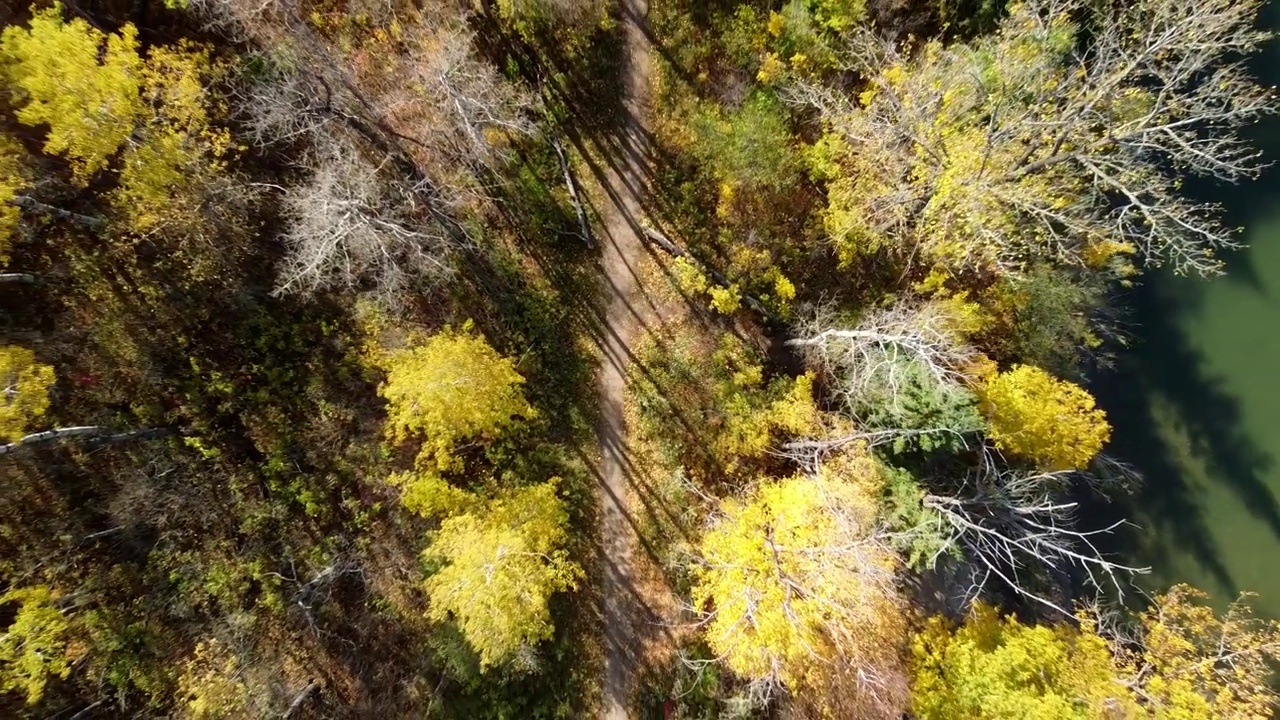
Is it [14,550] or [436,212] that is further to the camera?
[436,212]

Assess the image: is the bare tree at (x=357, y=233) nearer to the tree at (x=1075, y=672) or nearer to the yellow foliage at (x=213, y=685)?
the yellow foliage at (x=213, y=685)

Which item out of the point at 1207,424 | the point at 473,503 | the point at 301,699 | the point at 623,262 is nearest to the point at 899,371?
the point at 623,262

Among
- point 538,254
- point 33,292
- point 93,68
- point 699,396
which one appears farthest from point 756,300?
point 33,292

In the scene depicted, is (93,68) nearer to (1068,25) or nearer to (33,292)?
(33,292)

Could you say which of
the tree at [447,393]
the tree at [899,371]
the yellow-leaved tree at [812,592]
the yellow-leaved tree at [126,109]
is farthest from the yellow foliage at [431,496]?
the tree at [899,371]

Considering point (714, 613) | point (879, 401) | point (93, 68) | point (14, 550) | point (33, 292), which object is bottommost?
point (714, 613)

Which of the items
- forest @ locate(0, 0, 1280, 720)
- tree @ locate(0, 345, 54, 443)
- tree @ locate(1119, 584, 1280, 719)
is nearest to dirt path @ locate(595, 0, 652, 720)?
forest @ locate(0, 0, 1280, 720)
